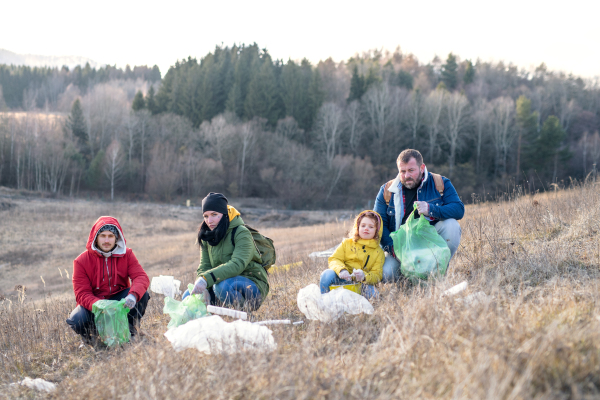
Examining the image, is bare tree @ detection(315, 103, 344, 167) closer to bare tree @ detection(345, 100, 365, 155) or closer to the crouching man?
bare tree @ detection(345, 100, 365, 155)

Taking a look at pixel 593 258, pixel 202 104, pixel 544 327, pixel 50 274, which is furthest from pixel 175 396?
pixel 202 104

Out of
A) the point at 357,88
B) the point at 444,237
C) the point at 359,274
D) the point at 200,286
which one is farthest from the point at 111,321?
the point at 357,88

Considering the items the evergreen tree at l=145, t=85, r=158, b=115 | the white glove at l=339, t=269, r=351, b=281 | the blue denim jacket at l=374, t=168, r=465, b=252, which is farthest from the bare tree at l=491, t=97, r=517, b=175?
the white glove at l=339, t=269, r=351, b=281

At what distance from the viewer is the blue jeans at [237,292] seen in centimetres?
411

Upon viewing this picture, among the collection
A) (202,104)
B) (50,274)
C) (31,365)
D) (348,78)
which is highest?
(348,78)

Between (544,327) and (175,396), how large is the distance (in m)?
2.17

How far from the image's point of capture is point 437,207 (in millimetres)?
4297

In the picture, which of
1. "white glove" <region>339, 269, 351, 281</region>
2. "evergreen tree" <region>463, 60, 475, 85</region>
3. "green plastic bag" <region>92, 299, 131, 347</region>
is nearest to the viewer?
"green plastic bag" <region>92, 299, 131, 347</region>

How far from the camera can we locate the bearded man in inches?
170

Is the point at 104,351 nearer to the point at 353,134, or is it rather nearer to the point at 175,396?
the point at 175,396

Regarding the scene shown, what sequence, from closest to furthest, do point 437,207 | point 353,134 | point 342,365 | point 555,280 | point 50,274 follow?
1. point 342,365
2. point 555,280
3. point 437,207
4. point 50,274
5. point 353,134

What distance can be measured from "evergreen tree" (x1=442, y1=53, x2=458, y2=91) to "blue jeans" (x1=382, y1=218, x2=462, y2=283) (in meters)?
71.5

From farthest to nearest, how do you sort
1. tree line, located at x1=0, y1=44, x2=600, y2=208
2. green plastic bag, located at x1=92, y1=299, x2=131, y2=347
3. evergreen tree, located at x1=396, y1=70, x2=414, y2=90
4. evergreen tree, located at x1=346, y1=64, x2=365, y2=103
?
evergreen tree, located at x1=396, y1=70, x2=414, y2=90 → evergreen tree, located at x1=346, y1=64, x2=365, y2=103 → tree line, located at x1=0, y1=44, x2=600, y2=208 → green plastic bag, located at x1=92, y1=299, x2=131, y2=347

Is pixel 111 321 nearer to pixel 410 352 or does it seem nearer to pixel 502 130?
pixel 410 352
